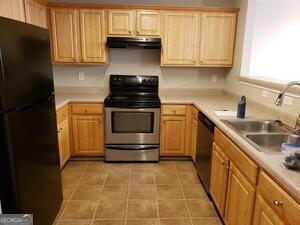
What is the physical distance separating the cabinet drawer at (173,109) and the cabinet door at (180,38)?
0.64 m

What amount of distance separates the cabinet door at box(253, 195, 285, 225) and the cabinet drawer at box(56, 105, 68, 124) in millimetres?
2227

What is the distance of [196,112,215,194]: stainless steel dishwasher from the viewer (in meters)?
2.46

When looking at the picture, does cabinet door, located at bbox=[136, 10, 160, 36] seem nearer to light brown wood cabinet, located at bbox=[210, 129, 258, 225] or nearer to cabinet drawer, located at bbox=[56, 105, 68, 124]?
cabinet drawer, located at bbox=[56, 105, 68, 124]

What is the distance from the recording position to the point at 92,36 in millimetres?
3324

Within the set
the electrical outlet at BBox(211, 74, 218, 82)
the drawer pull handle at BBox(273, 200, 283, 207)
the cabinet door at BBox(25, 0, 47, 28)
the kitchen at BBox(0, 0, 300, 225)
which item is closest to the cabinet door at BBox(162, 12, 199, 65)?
the kitchen at BBox(0, 0, 300, 225)

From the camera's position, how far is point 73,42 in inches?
131

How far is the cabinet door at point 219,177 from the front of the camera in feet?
6.69

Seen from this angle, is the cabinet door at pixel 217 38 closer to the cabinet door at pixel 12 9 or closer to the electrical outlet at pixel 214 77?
the electrical outlet at pixel 214 77

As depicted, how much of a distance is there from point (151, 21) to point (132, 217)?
2.46 metres

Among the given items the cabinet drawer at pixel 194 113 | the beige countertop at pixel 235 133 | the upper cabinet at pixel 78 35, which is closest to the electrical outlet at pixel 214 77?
the beige countertop at pixel 235 133

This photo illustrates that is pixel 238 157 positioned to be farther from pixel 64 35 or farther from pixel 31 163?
pixel 64 35

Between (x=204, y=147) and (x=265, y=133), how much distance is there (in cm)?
88

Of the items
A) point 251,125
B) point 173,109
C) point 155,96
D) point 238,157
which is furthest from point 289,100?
point 155,96

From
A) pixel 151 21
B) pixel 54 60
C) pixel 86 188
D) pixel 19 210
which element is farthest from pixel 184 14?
pixel 19 210
